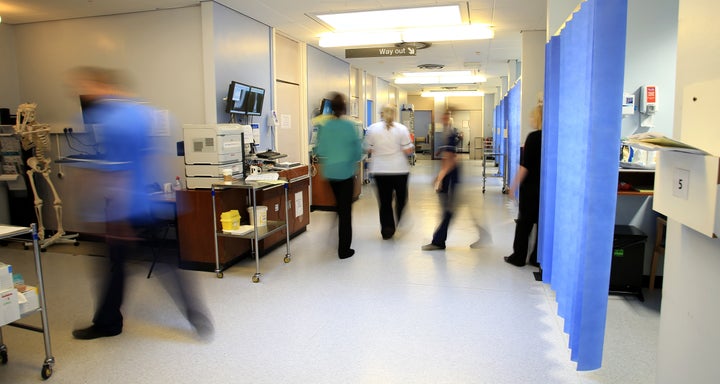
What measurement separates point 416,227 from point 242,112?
2.88 meters

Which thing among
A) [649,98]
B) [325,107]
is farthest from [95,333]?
[325,107]

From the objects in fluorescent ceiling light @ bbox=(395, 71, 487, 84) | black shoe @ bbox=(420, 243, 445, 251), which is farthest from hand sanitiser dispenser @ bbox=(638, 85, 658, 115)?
fluorescent ceiling light @ bbox=(395, 71, 487, 84)

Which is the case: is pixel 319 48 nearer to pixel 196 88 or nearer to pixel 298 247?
pixel 196 88

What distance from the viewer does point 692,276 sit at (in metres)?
1.33

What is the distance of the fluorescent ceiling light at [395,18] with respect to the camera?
595 centimetres

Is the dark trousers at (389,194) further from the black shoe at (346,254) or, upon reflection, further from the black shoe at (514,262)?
the black shoe at (514,262)

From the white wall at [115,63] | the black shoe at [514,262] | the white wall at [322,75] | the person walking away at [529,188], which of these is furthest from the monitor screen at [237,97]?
the black shoe at [514,262]

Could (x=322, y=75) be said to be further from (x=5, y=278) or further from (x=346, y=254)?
(x=5, y=278)

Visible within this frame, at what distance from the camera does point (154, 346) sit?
317 centimetres

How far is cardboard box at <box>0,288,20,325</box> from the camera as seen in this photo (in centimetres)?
248

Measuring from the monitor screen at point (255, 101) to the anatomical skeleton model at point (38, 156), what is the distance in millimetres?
2602

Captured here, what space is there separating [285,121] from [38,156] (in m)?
3.40

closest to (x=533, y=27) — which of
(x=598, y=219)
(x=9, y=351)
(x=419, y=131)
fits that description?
(x=598, y=219)

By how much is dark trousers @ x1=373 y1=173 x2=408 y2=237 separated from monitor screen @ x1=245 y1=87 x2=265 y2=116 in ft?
6.01
